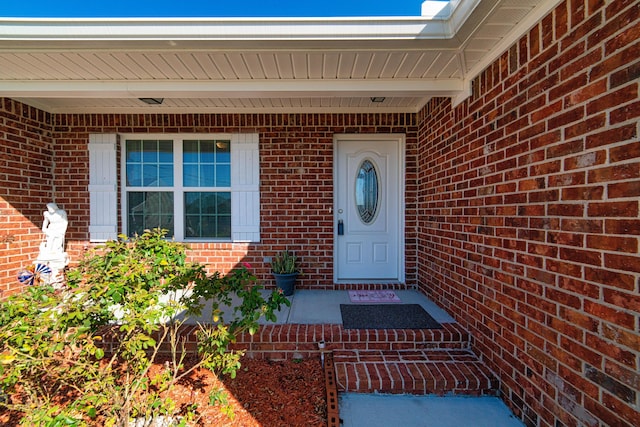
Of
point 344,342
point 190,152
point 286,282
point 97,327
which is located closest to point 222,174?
point 190,152

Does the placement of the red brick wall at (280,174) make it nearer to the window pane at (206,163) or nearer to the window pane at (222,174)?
the window pane at (206,163)

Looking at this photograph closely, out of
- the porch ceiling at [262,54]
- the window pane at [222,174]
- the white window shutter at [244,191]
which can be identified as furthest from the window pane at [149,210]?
the porch ceiling at [262,54]

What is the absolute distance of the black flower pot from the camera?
11.3 ft

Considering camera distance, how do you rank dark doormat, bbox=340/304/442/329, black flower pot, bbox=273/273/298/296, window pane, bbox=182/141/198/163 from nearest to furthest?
1. dark doormat, bbox=340/304/442/329
2. black flower pot, bbox=273/273/298/296
3. window pane, bbox=182/141/198/163

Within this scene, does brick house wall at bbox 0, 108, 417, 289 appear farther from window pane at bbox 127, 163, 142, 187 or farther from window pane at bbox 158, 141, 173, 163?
window pane at bbox 127, 163, 142, 187

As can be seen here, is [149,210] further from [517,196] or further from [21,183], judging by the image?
[517,196]

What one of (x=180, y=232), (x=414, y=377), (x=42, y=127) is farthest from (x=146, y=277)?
(x=42, y=127)

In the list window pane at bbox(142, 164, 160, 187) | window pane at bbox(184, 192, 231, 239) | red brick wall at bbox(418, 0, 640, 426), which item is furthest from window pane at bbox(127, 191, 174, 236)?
red brick wall at bbox(418, 0, 640, 426)

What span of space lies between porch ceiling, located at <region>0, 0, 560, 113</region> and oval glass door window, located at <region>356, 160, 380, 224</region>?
1.29 meters

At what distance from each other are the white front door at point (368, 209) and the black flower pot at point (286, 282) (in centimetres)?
69

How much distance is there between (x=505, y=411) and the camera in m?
1.92

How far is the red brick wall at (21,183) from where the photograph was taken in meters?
3.17

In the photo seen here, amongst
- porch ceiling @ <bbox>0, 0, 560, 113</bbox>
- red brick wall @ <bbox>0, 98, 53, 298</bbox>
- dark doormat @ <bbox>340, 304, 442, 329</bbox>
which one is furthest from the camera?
red brick wall @ <bbox>0, 98, 53, 298</bbox>

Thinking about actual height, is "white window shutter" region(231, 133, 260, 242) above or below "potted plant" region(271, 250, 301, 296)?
above
